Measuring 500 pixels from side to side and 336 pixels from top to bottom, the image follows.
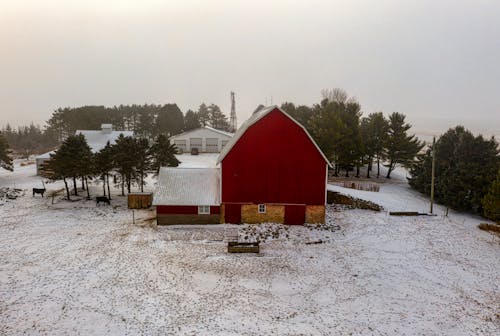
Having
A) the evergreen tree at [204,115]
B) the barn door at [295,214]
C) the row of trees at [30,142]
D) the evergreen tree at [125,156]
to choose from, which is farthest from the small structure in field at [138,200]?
the evergreen tree at [204,115]

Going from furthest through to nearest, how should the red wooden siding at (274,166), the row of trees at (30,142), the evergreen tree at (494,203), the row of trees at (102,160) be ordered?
the row of trees at (30,142), the row of trees at (102,160), the red wooden siding at (274,166), the evergreen tree at (494,203)

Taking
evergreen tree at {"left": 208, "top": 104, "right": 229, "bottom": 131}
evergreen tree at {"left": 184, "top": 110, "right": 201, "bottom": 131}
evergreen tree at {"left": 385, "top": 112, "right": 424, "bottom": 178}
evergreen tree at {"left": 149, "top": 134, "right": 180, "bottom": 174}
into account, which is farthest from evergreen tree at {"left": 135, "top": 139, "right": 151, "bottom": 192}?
evergreen tree at {"left": 208, "top": 104, "right": 229, "bottom": 131}

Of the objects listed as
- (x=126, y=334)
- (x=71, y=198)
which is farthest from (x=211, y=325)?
(x=71, y=198)

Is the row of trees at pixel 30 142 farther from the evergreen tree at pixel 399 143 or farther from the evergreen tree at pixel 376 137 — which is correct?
the evergreen tree at pixel 399 143

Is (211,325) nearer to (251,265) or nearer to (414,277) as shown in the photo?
(251,265)

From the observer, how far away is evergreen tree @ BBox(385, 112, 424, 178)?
48.1 meters

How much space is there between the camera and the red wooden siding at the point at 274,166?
28.4 meters

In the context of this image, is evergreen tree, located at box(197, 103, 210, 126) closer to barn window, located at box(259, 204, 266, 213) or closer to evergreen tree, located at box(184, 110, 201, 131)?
evergreen tree, located at box(184, 110, 201, 131)

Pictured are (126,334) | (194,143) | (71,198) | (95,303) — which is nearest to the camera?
(126,334)

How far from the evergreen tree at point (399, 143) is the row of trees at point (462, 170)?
480 cm

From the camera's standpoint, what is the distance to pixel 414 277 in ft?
68.4

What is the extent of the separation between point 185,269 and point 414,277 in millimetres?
14093

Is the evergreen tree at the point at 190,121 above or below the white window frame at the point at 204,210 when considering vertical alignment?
above

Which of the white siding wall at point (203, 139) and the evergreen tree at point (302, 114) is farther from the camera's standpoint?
the white siding wall at point (203, 139)
